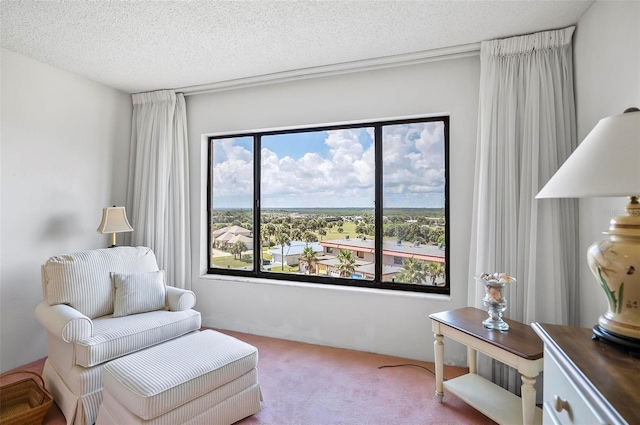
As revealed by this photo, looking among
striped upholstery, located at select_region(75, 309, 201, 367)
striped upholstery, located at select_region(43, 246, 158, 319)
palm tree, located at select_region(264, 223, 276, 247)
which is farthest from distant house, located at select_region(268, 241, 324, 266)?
striped upholstery, located at select_region(43, 246, 158, 319)

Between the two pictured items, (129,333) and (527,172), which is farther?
(527,172)

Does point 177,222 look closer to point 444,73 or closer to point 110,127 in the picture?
point 110,127

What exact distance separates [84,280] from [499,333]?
2742 millimetres

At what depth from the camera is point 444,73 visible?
2635 millimetres

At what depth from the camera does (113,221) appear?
2.95m

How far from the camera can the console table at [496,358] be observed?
Result: 159 cm

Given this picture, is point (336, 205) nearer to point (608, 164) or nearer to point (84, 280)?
point (84, 280)

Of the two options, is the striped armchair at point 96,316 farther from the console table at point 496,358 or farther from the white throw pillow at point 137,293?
the console table at point 496,358

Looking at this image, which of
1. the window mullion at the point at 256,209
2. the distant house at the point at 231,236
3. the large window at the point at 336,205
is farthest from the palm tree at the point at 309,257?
the distant house at the point at 231,236

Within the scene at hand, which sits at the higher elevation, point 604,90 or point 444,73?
point 444,73

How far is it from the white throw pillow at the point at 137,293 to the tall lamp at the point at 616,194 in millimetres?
2622

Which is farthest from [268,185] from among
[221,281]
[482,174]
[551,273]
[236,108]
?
[551,273]

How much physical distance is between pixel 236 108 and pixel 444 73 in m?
1.97

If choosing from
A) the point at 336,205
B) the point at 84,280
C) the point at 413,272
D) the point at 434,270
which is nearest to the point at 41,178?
the point at 84,280
